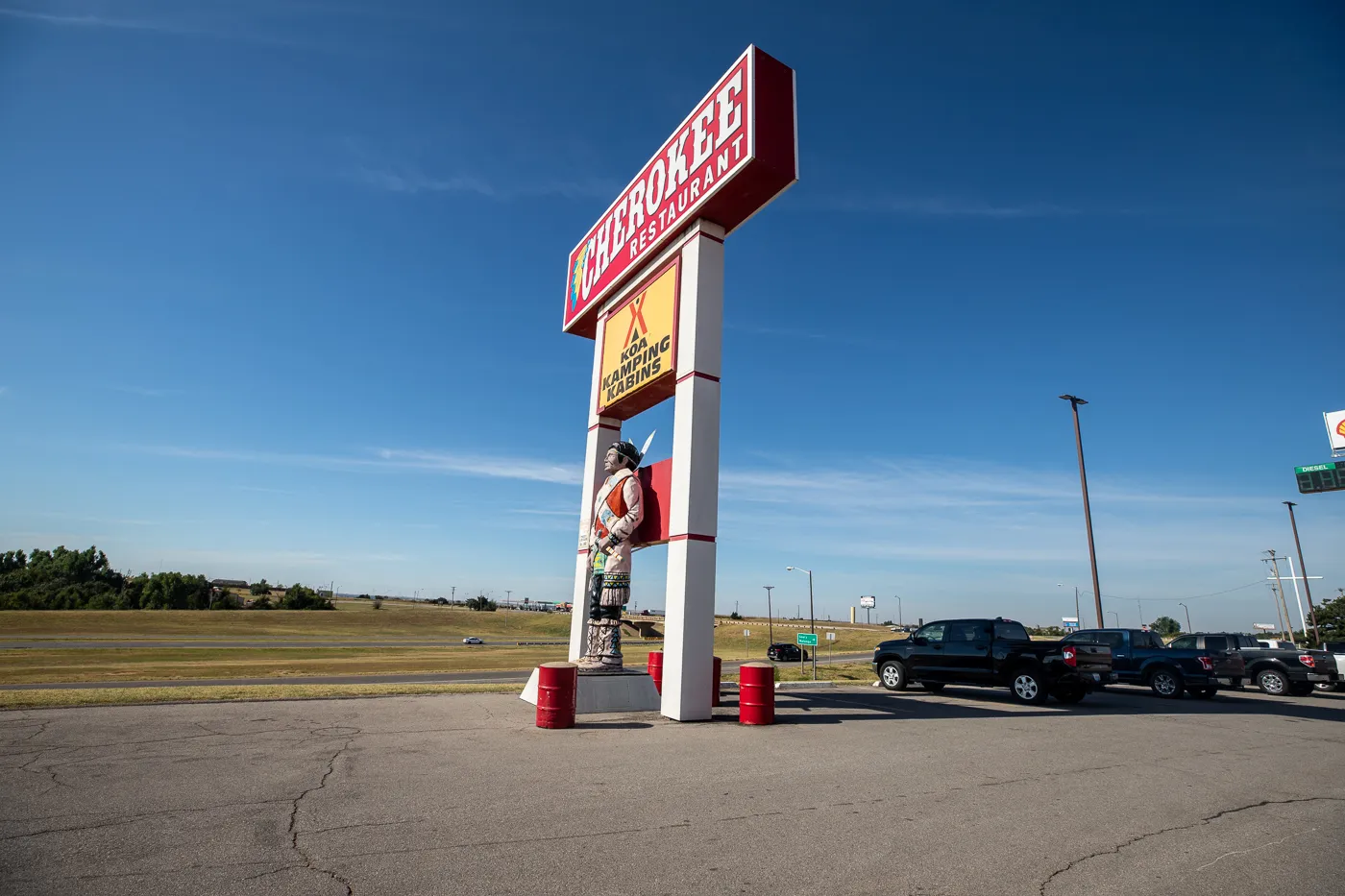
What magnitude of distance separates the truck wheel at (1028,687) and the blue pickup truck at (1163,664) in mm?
3757

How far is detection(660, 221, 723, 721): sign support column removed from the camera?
1093cm

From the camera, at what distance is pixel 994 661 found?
627 inches

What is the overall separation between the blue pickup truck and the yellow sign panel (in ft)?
45.6

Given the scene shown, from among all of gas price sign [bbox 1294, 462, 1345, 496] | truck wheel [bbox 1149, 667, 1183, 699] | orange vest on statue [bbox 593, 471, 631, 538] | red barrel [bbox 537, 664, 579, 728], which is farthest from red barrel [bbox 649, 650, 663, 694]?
gas price sign [bbox 1294, 462, 1345, 496]

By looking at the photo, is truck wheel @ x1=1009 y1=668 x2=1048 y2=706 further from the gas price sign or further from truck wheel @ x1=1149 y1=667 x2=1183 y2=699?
the gas price sign

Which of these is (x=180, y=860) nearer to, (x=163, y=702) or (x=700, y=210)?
(x=163, y=702)

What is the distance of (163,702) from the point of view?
11.9m

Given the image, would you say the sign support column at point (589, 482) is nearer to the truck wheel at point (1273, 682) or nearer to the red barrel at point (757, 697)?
the red barrel at point (757, 697)

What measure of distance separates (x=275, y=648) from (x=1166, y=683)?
4611 cm

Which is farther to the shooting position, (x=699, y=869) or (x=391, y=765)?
(x=391, y=765)

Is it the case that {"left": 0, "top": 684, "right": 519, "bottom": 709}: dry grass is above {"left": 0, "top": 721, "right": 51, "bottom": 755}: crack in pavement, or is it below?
below

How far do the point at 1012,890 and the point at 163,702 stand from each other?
1386 centimetres

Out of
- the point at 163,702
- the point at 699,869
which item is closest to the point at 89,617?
the point at 163,702

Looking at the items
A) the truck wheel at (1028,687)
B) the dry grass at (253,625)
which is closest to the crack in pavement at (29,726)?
the truck wheel at (1028,687)
